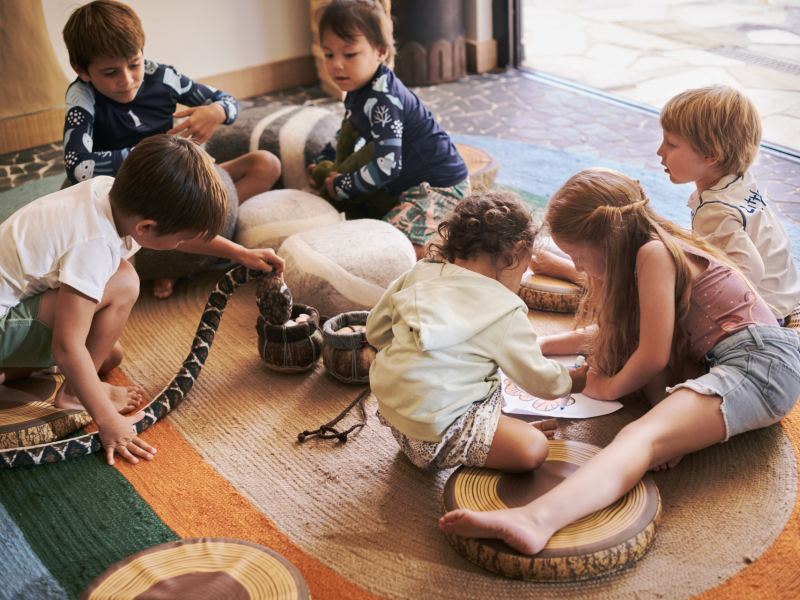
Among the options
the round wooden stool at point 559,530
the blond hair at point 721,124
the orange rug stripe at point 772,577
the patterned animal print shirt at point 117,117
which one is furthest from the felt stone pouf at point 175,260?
the orange rug stripe at point 772,577

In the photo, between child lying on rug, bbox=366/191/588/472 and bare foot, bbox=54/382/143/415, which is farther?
bare foot, bbox=54/382/143/415

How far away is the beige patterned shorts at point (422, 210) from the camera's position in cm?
219

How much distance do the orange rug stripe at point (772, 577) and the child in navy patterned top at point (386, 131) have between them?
1255 millimetres

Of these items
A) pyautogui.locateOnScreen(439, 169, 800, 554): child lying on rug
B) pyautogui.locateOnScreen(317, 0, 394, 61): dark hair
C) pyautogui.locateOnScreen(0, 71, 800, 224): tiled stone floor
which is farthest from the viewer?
pyautogui.locateOnScreen(0, 71, 800, 224): tiled stone floor

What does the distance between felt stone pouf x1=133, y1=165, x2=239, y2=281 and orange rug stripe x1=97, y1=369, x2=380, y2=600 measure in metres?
0.66

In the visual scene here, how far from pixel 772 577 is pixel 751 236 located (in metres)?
0.83

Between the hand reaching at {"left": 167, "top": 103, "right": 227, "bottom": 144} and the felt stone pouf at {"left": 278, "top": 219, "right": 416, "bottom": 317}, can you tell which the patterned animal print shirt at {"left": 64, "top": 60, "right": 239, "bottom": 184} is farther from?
the felt stone pouf at {"left": 278, "top": 219, "right": 416, "bottom": 317}

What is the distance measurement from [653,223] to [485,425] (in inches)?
21.7

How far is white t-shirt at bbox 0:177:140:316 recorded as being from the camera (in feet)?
4.75

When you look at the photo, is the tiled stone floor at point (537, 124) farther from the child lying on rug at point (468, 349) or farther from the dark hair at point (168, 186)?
the dark hair at point (168, 186)

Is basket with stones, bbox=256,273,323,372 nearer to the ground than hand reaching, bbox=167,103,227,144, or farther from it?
nearer to the ground

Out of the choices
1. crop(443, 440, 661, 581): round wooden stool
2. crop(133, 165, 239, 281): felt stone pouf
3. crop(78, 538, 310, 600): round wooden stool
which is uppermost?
crop(133, 165, 239, 281): felt stone pouf

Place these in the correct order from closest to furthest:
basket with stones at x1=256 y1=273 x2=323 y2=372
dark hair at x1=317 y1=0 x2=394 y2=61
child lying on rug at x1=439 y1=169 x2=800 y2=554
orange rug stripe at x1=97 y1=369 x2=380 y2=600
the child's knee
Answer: orange rug stripe at x1=97 y1=369 x2=380 y2=600
child lying on rug at x1=439 y1=169 x2=800 y2=554
the child's knee
basket with stones at x1=256 y1=273 x2=323 y2=372
dark hair at x1=317 y1=0 x2=394 y2=61

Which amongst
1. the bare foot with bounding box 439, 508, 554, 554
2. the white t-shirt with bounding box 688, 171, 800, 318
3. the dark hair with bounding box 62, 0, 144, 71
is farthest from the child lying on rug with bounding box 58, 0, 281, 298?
the white t-shirt with bounding box 688, 171, 800, 318
